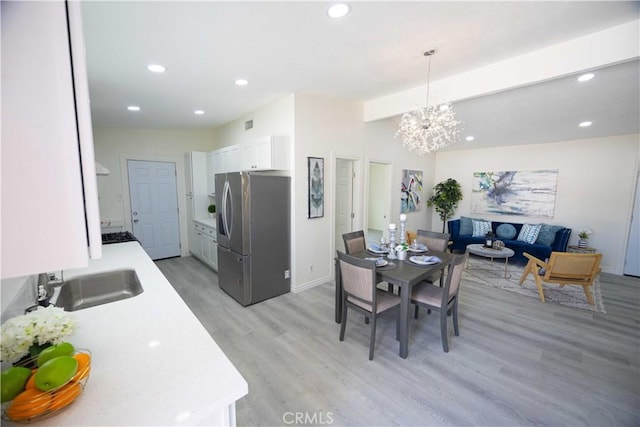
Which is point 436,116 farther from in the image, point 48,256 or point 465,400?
point 48,256

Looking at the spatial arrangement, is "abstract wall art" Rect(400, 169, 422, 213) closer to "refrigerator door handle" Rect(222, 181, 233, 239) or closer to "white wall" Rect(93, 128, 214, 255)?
"refrigerator door handle" Rect(222, 181, 233, 239)

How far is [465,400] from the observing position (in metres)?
1.90

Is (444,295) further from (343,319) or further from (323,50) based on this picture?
(323,50)

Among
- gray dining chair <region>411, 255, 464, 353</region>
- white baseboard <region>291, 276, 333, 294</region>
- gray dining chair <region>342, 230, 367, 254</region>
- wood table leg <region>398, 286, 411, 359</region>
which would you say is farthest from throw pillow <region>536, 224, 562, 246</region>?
wood table leg <region>398, 286, 411, 359</region>

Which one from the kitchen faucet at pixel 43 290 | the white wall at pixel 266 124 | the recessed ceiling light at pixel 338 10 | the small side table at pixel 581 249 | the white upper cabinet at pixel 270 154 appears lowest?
the small side table at pixel 581 249

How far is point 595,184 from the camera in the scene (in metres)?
4.80

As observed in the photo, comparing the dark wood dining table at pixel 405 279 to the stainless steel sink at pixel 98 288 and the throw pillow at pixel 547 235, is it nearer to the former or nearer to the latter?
the stainless steel sink at pixel 98 288

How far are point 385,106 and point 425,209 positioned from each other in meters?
3.46

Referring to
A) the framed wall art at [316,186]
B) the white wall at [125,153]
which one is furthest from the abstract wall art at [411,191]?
the white wall at [125,153]

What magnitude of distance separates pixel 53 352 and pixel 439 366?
2550 millimetres

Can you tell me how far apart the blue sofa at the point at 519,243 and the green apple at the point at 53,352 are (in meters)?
6.31

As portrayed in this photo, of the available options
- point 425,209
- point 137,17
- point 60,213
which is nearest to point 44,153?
point 60,213

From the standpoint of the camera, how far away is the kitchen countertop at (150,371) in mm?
807

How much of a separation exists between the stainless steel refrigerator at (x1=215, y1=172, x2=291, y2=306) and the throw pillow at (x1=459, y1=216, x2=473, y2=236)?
439 cm
